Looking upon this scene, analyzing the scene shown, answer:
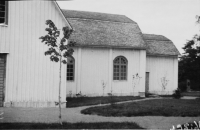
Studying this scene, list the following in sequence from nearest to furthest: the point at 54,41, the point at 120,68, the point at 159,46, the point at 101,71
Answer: the point at 54,41 < the point at 101,71 < the point at 120,68 < the point at 159,46

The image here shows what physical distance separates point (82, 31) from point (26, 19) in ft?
25.8

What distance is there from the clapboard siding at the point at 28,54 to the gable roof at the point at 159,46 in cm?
1247

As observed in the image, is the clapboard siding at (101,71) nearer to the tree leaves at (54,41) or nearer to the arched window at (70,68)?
the arched window at (70,68)

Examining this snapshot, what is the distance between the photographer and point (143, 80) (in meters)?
22.8

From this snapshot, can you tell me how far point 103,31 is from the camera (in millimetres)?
22422

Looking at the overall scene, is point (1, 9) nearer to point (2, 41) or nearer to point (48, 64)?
point (2, 41)

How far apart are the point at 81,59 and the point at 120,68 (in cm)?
381

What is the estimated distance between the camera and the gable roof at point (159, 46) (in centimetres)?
2481

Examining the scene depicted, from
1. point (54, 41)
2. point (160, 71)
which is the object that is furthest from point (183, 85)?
point (54, 41)

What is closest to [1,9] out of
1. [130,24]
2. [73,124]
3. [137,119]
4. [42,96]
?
[42,96]

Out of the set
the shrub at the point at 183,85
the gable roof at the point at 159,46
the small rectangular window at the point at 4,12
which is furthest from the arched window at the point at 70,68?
the shrub at the point at 183,85

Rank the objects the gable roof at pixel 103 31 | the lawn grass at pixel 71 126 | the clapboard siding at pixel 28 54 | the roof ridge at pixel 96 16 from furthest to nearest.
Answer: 1. the roof ridge at pixel 96 16
2. the gable roof at pixel 103 31
3. the clapboard siding at pixel 28 54
4. the lawn grass at pixel 71 126

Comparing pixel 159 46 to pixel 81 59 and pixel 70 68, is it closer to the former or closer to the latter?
pixel 81 59

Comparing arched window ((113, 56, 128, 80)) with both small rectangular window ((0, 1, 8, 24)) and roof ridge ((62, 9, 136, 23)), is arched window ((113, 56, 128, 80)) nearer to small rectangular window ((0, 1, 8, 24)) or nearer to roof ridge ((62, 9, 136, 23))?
roof ridge ((62, 9, 136, 23))
